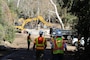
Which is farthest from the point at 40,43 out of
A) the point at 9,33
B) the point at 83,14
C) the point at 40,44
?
the point at 9,33

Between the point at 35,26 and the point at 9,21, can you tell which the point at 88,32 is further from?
the point at 35,26

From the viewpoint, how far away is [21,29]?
259 feet

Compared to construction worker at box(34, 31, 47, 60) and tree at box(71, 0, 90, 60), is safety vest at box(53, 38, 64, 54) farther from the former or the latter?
tree at box(71, 0, 90, 60)

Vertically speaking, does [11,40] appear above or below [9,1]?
below

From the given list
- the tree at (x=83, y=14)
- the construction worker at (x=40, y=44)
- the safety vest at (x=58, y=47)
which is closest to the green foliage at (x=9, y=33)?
the tree at (x=83, y=14)

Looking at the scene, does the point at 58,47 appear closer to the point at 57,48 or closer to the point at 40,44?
the point at 57,48

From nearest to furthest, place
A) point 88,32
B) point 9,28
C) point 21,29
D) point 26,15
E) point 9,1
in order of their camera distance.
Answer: point 88,32
point 9,28
point 9,1
point 21,29
point 26,15

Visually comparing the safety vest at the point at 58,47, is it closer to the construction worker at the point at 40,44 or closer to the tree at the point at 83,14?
Answer: the construction worker at the point at 40,44

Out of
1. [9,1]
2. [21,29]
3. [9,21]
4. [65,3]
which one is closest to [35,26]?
[21,29]

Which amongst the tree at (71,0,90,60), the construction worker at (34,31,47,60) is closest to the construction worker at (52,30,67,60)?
the construction worker at (34,31,47,60)

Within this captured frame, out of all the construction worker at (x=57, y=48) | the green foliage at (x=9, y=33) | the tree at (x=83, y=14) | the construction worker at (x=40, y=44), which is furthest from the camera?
the green foliage at (x=9, y=33)

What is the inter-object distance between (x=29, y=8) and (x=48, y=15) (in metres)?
5.98

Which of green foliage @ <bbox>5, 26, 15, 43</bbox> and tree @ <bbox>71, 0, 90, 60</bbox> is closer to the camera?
tree @ <bbox>71, 0, 90, 60</bbox>

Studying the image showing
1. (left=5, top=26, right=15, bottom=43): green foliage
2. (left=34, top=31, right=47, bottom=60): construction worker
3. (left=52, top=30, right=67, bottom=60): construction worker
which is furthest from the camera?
(left=5, top=26, right=15, bottom=43): green foliage
